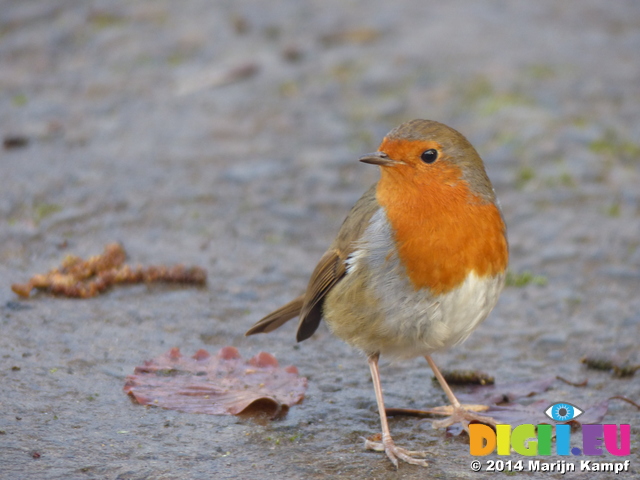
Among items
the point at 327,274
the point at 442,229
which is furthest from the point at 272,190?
the point at 442,229

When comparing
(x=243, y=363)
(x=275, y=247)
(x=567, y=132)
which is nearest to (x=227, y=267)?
(x=275, y=247)

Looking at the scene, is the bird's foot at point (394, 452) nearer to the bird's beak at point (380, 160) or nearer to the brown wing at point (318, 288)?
the brown wing at point (318, 288)

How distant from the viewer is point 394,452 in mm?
3330

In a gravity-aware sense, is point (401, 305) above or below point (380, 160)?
below

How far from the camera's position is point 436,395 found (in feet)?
13.4

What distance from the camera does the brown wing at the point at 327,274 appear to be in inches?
152

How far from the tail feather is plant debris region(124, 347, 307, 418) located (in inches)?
6.6

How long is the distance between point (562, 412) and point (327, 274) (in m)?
1.19

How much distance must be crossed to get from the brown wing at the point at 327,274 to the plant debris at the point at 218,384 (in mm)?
187

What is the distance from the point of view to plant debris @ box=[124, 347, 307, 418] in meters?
3.63

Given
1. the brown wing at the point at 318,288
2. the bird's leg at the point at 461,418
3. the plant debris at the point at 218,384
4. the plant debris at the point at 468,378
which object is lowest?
the plant debris at the point at 468,378

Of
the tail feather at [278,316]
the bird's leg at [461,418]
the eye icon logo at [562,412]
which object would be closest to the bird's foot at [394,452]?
the bird's leg at [461,418]

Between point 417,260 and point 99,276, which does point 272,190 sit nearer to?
point 99,276

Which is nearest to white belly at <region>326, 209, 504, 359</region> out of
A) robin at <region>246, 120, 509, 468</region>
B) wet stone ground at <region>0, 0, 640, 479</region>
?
robin at <region>246, 120, 509, 468</region>
